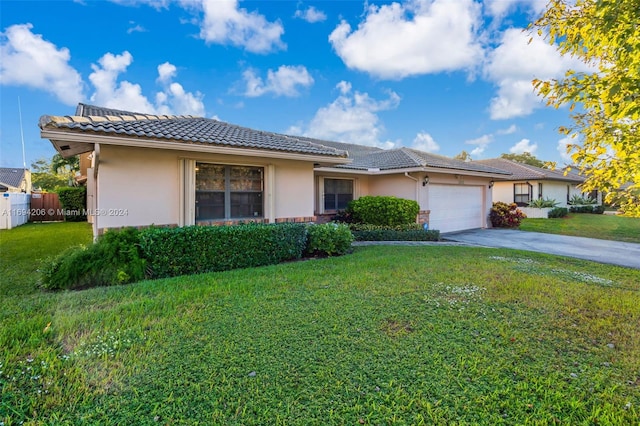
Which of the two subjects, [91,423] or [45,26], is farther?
[45,26]

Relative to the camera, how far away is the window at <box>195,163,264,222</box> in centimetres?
859

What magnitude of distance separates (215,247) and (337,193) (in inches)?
332

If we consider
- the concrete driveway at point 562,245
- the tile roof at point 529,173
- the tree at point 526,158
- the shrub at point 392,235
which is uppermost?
the tree at point 526,158

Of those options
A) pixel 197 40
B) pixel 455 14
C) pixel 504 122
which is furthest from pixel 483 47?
pixel 197 40

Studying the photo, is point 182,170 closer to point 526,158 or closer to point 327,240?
point 327,240

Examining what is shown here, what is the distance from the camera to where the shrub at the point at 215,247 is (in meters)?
6.70

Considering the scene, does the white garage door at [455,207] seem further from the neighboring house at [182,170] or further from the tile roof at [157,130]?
the tile roof at [157,130]

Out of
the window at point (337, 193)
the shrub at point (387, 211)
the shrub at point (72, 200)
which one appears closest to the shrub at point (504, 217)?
the shrub at point (387, 211)

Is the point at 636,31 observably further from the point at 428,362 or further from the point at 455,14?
the point at 455,14

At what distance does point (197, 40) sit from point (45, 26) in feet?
16.9

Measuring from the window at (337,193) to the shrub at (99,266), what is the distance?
29.6 feet

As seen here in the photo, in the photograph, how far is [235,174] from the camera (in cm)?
910

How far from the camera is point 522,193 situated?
26.3 metres

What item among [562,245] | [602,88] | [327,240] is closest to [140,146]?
[327,240]
